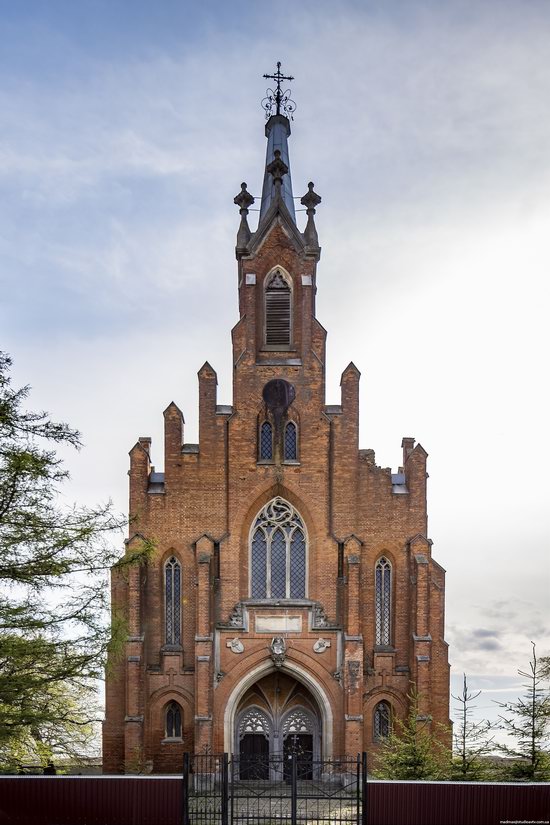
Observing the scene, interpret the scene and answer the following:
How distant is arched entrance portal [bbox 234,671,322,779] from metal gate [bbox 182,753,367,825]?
43cm

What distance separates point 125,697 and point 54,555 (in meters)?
12.2

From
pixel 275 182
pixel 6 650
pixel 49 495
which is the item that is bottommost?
pixel 6 650

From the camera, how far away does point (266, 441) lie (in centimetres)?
3114

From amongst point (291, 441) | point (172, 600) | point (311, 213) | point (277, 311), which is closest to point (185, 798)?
point (172, 600)

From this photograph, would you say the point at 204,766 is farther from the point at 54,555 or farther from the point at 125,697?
the point at 54,555

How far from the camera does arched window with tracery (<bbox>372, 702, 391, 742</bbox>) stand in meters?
29.4

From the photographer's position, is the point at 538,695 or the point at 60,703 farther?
the point at 538,695

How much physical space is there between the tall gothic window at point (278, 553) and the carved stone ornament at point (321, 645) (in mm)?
1629

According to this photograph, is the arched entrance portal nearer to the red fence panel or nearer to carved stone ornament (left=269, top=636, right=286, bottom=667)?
carved stone ornament (left=269, top=636, right=286, bottom=667)

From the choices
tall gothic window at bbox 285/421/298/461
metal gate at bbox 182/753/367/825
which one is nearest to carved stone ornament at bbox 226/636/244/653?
metal gate at bbox 182/753/367/825

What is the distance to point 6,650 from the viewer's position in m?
17.4

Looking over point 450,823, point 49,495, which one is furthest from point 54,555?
point 450,823

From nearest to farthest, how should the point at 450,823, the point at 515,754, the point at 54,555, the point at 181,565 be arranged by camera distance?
the point at 54,555
the point at 450,823
the point at 515,754
the point at 181,565

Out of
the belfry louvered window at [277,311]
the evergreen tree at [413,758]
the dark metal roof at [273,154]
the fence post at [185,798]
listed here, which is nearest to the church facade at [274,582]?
the belfry louvered window at [277,311]
